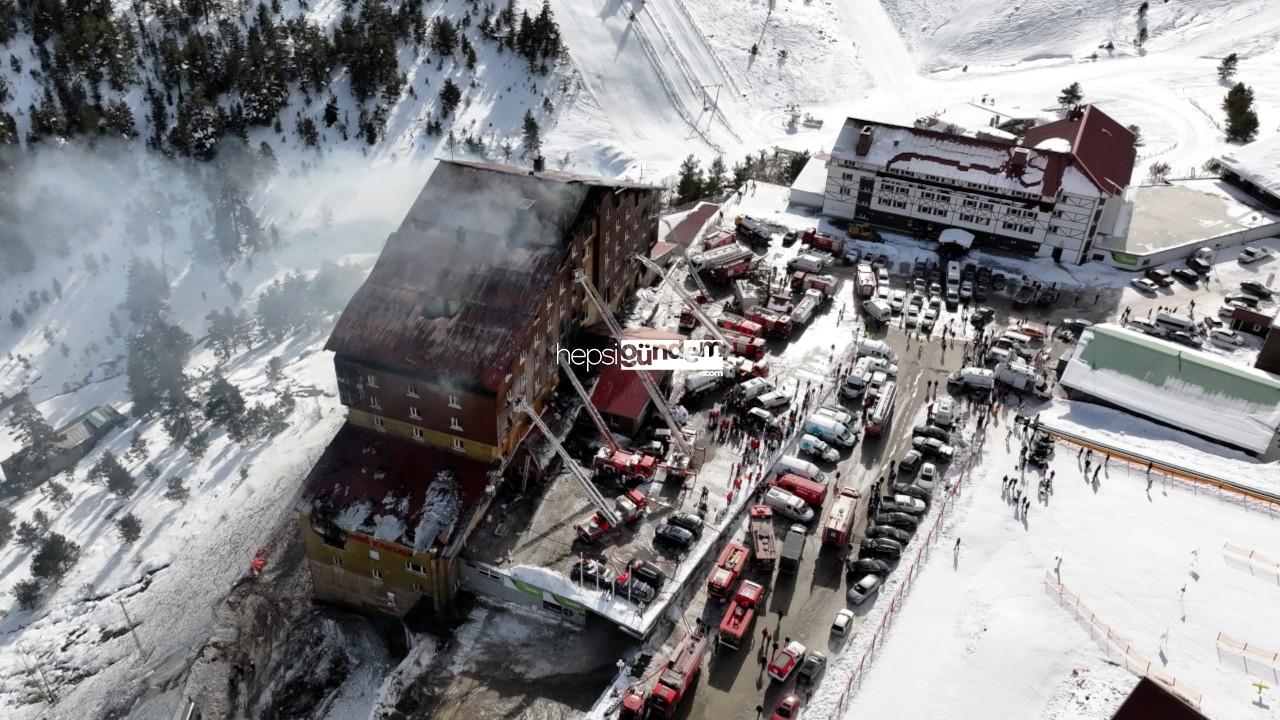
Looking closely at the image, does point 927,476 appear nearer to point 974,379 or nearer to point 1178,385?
point 974,379

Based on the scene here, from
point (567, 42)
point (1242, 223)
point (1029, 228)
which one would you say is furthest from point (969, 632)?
point (567, 42)

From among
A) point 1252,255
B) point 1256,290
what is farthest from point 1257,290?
point 1252,255

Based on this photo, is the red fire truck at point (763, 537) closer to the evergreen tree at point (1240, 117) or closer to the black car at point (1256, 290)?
the black car at point (1256, 290)

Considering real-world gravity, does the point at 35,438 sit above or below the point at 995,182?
below

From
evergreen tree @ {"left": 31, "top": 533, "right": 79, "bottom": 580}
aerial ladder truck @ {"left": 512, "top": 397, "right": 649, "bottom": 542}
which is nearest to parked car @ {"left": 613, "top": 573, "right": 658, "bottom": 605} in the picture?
aerial ladder truck @ {"left": 512, "top": 397, "right": 649, "bottom": 542}

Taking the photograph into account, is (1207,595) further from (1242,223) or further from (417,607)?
(1242,223)

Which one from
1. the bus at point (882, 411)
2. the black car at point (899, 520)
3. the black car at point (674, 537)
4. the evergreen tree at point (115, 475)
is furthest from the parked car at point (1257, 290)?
the evergreen tree at point (115, 475)

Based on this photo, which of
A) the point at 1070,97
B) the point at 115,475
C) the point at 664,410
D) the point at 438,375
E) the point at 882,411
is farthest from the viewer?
the point at 1070,97
